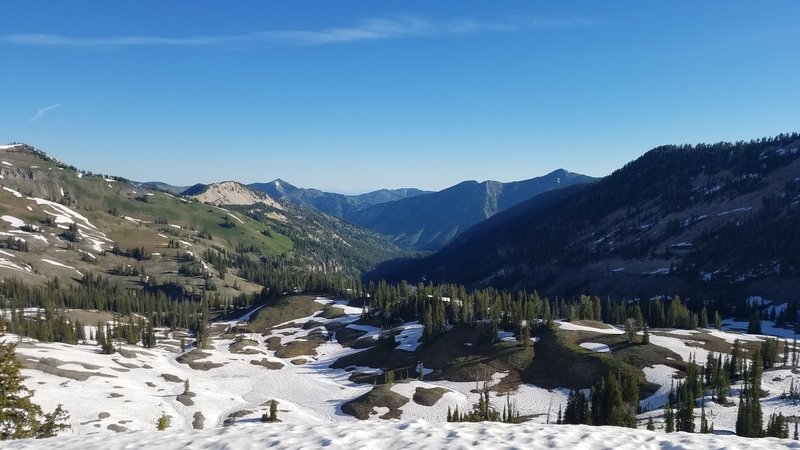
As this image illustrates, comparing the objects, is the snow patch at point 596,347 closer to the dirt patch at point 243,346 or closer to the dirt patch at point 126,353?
the dirt patch at point 243,346

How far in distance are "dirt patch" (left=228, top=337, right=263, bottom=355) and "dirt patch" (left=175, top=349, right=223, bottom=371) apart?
40.2 ft

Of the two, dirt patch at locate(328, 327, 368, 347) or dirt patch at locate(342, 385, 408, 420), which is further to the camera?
dirt patch at locate(328, 327, 368, 347)

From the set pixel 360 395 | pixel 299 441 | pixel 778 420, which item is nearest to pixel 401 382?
pixel 360 395

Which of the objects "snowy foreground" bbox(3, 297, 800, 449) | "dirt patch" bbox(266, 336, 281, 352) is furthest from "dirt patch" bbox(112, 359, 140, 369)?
"dirt patch" bbox(266, 336, 281, 352)

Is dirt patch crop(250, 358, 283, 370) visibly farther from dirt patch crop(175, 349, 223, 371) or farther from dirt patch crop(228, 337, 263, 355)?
dirt patch crop(228, 337, 263, 355)

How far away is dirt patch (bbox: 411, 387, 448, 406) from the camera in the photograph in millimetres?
104619

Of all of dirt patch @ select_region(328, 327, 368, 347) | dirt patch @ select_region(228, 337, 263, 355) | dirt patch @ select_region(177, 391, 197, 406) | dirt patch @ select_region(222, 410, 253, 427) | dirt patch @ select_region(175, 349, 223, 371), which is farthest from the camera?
dirt patch @ select_region(328, 327, 368, 347)

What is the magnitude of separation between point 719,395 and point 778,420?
27.0 metres

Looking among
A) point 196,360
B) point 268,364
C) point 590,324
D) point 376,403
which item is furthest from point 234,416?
point 590,324

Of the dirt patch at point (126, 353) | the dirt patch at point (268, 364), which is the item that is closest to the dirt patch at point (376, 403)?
the dirt patch at point (268, 364)

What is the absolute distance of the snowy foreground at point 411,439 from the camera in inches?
772

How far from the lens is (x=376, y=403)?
342 ft

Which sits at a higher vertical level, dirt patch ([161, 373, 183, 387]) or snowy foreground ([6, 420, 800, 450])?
snowy foreground ([6, 420, 800, 450])

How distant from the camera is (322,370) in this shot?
144 m
